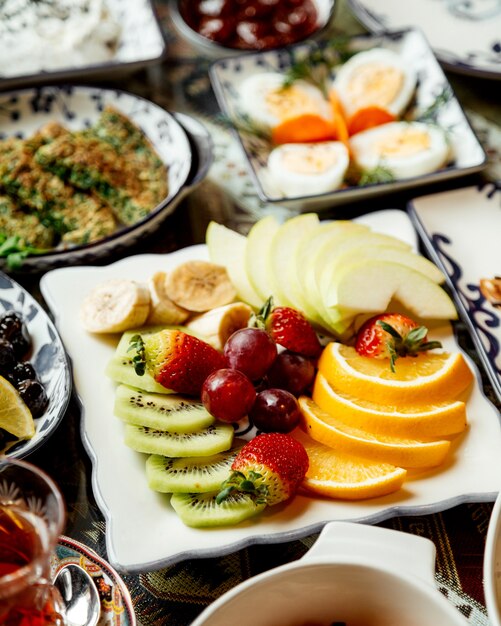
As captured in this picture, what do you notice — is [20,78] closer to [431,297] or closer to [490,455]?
[431,297]

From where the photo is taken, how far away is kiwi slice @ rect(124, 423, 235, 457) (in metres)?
1.16

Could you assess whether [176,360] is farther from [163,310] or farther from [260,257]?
[260,257]

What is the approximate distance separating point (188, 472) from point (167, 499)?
6 centimetres

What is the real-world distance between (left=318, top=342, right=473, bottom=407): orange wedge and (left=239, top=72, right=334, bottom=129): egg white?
33.9 inches

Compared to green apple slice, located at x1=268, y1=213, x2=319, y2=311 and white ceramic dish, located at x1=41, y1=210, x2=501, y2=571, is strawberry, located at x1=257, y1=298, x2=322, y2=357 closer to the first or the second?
green apple slice, located at x1=268, y1=213, x2=319, y2=311

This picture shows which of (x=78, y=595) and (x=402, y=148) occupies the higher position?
(x=402, y=148)

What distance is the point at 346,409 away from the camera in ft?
4.02

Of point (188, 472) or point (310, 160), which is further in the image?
point (310, 160)

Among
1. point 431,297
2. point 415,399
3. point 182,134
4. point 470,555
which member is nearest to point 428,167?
point 431,297

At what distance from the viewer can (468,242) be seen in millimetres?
1676

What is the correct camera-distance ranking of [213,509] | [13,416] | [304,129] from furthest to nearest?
[304,129], [13,416], [213,509]

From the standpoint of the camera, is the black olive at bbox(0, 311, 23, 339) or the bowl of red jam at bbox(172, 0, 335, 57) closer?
the black olive at bbox(0, 311, 23, 339)

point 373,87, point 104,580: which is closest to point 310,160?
point 373,87

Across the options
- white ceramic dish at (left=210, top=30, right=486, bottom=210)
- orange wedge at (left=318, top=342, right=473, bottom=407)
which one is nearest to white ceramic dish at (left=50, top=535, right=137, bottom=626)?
orange wedge at (left=318, top=342, right=473, bottom=407)
